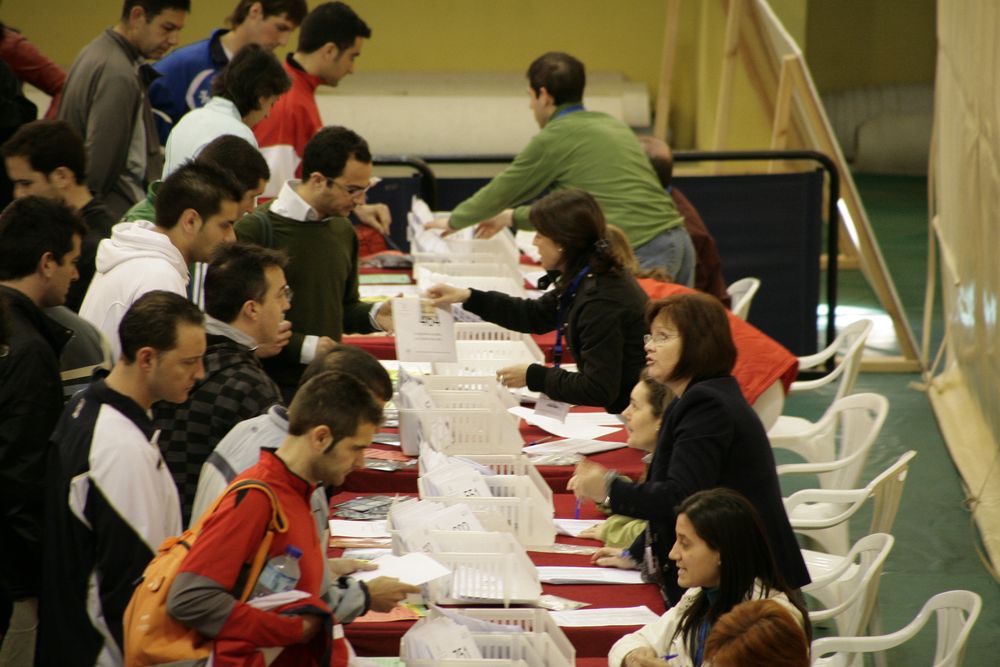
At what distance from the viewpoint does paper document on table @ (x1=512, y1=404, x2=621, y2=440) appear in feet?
14.9

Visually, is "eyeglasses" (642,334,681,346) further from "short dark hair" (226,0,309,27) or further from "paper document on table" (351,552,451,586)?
"short dark hair" (226,0,309,27)

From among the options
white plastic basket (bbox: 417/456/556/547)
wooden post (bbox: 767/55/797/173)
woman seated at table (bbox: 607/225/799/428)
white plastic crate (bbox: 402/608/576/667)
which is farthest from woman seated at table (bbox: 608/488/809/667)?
wooden post (bbox: 767/55/797/173)

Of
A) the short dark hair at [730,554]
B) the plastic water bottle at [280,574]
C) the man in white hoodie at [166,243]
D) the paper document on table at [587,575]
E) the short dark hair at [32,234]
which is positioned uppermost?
the short dark hair at [32,234]

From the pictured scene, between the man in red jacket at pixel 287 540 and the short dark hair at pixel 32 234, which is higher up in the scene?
the short dark hair at pixel 32 234

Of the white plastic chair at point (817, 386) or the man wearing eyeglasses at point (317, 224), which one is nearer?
the man wearing eyeglasses at point (317, 224)

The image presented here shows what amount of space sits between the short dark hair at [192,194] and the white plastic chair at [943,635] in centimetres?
208

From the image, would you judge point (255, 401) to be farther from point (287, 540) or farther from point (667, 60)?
point (667, 60)

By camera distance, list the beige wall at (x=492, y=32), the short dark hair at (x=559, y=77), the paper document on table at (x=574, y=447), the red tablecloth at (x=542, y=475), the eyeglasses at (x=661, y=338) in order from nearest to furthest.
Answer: the eyeglasses at (x=661, y=338) < the red tablecloth at (x=542, y=475) < the paper document on table at (x=574, y=447) < the short dark hair at (x=559, y=77) < the beige wall at (x=492, y=32)

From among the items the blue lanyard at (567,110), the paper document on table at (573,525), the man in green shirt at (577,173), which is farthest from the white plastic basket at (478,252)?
the paper document on table at (573,525)

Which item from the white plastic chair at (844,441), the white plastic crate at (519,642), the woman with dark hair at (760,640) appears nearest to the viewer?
the woman with dark hair at (760,640)

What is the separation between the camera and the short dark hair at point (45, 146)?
452 centimetres

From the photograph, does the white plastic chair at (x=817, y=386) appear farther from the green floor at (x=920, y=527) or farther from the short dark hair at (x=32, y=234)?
the short dark hair at (x=32, y=234)

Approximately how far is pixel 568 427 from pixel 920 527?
217 centimetres

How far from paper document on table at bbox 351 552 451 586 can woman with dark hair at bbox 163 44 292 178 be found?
2.40 m
